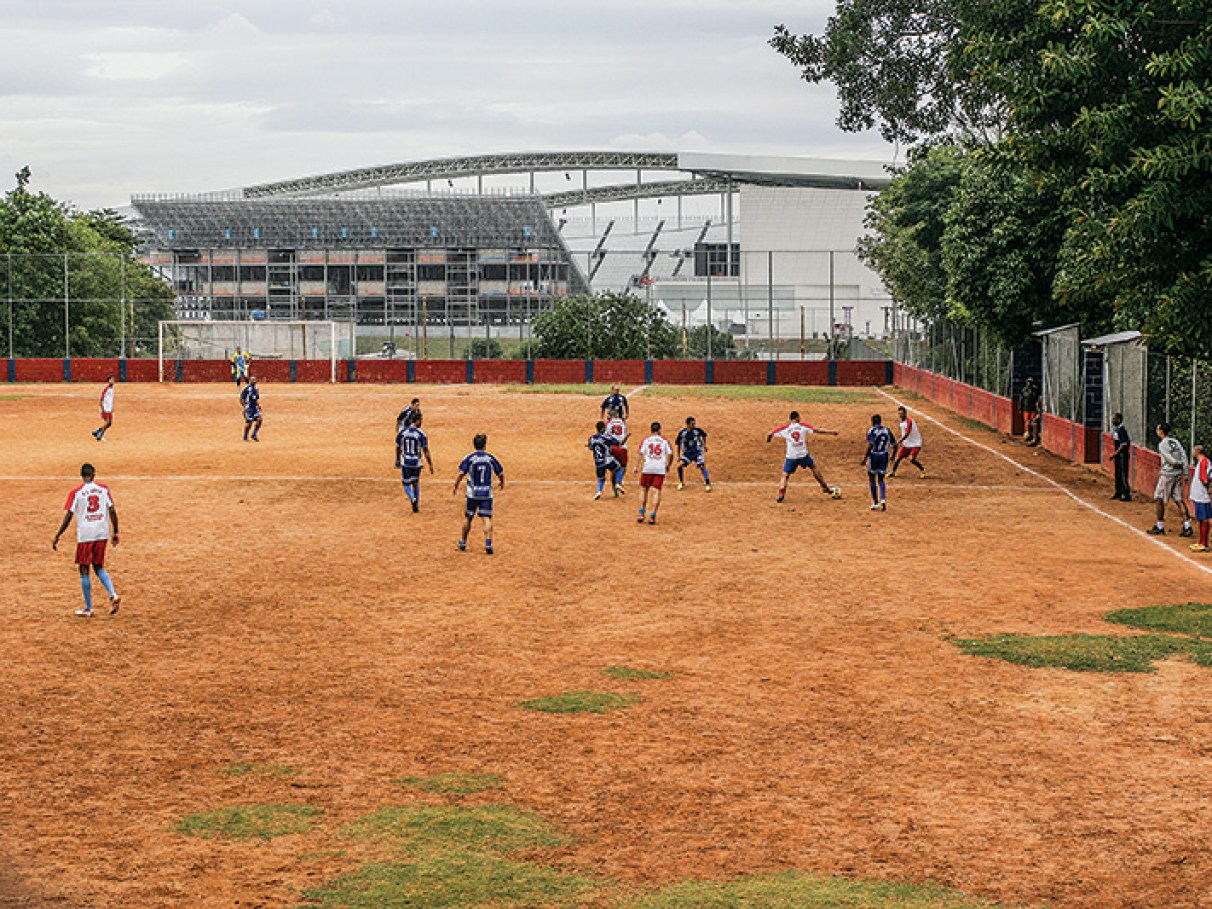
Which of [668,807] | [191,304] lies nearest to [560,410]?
[668,807]

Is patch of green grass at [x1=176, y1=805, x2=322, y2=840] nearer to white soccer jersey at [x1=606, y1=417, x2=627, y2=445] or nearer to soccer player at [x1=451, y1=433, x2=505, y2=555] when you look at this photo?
soccer player at [x1=451, y1=433, x2=505, y2=555]


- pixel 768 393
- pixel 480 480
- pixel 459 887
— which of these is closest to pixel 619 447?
pixel 480 480

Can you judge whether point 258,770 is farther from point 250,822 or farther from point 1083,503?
point 1083,503

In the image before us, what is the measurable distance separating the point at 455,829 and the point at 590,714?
11.2 feet

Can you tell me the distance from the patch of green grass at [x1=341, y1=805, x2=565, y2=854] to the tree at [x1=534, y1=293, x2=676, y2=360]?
60588 millimetres

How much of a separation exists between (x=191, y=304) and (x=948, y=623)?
100 m

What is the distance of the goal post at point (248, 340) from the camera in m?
71.3

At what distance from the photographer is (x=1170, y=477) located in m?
24.9

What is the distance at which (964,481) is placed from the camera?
33.3 m

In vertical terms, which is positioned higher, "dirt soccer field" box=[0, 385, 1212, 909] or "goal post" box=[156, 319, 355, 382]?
"goal post" box=[156, 319, 355, 382]

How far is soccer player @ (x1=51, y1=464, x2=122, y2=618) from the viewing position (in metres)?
18.1

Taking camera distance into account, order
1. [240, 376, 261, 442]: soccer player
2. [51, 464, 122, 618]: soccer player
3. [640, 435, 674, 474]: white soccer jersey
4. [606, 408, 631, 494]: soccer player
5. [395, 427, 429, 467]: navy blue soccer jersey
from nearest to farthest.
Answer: [51, 464, 122, 618]: soccer player < [640, 435, 674, 474]: white soccer jersey < [395, 427, 429, 467]: navy blue soccer jersey < [606, 408, 631, 494]: soccer player < [240, 376, 261, 442]: soccer player

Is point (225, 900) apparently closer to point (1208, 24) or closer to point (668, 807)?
point (668, 807)

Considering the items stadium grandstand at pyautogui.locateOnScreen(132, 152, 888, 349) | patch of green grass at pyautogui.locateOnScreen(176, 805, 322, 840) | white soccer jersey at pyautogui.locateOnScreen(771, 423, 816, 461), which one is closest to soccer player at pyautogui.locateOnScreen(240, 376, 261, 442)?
white soccer jersey at pyautogui.locateOnScreen(771, 423, 816, 461)
